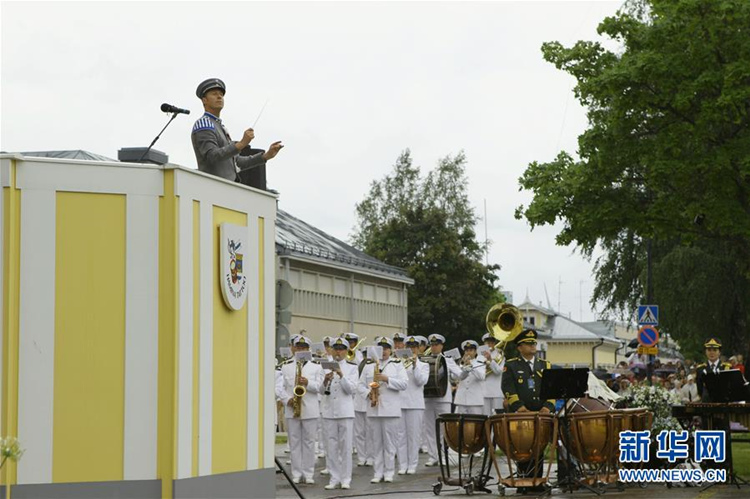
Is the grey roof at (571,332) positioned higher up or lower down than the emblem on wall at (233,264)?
higher up

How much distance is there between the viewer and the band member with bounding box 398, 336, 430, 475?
20.4 m

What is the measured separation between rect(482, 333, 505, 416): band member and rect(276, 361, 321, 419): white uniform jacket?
4.64m

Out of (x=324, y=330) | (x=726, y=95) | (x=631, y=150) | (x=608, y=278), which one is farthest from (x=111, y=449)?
(x=324, y=330)

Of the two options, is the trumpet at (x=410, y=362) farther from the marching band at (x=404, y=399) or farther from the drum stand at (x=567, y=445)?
the drum stand at (x=567, y=445)

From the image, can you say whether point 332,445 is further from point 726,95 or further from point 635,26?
point 635,26

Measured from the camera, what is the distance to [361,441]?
23484 millimetres

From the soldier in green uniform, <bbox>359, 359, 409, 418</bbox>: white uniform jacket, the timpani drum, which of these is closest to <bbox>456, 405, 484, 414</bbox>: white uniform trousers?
<bbox>359, 359, 409, 418</bbox>: white uniform jacket

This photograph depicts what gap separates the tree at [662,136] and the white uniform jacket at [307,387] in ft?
32.9

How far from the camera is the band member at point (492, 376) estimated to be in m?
23.5

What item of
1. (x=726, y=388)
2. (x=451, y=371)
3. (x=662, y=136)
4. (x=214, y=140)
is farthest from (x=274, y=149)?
(x=662, y=136)

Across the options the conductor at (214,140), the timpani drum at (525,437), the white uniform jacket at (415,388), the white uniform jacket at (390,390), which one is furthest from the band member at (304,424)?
the conductor at (214,140)

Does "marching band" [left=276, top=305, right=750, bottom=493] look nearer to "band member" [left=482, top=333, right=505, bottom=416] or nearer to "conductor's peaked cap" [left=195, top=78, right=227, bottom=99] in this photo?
"band member" [left=482, top=333, right=505, bottom=416]

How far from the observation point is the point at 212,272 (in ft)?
25.4

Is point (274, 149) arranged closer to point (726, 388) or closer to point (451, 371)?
point (726, 388)
